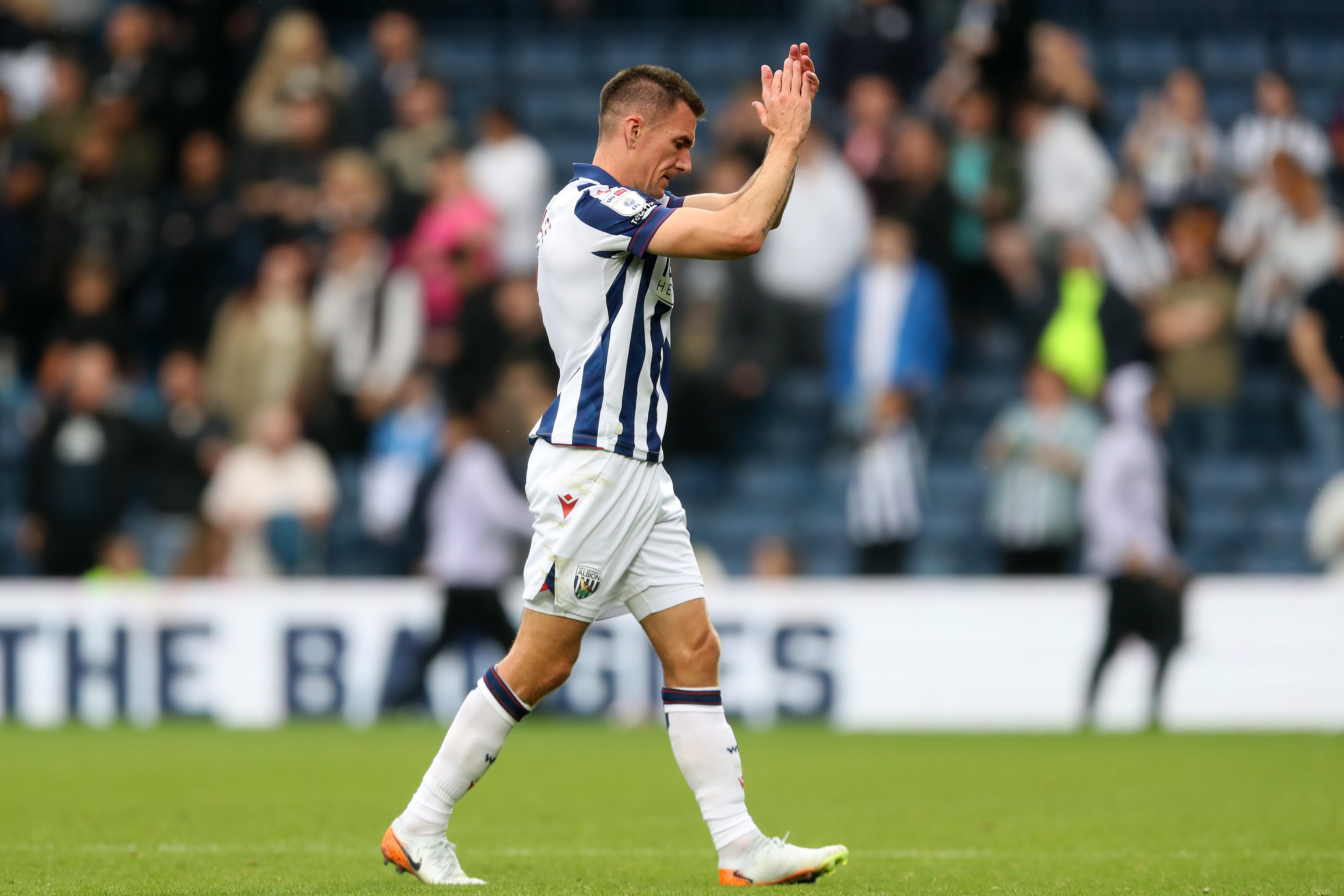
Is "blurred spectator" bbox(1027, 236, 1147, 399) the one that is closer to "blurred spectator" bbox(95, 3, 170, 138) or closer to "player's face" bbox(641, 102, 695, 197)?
"blurred spectator" bbox(95, 3, 170, 138)

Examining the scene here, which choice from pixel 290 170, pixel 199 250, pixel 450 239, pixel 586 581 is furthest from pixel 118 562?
pixel 586 581

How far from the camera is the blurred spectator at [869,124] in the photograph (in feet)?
53.3

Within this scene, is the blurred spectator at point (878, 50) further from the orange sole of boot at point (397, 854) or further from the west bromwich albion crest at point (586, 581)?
the orange sole of boot at point (397, 854)

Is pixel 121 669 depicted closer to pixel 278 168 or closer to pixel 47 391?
pixel 47 391

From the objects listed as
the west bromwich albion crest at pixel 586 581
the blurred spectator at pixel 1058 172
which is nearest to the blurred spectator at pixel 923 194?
the blurred spectator at pixel 1058 172

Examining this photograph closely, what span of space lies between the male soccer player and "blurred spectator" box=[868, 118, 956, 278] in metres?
10.1

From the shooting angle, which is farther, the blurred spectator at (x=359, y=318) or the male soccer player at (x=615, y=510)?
the blurred spectator at (x=359, y=318)

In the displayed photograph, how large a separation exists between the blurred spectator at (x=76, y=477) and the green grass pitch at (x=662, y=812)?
242cm

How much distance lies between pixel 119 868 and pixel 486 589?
756cm

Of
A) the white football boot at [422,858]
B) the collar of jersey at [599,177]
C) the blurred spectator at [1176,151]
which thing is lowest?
the white football boot at [422,858]

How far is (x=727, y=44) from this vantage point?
19609 millimetres

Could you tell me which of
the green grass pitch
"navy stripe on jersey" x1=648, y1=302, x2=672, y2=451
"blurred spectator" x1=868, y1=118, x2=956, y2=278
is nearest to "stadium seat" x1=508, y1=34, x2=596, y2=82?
"blurred spectator" x1=868, y1=118, x2=956, y2=278

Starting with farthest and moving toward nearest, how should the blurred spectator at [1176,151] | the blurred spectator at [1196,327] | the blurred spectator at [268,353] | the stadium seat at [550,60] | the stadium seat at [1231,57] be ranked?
the stadium seat at [550,60] < the stadium seat at [1231,57] < the blurred spectator at [1176,151] < the blurred spectator at [268,353] < the blurred spectator at [1196,327]

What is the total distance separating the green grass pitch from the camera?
6.18 meters
